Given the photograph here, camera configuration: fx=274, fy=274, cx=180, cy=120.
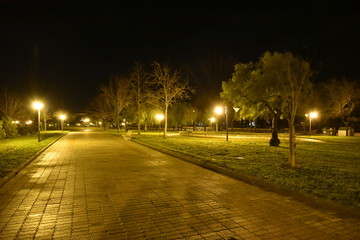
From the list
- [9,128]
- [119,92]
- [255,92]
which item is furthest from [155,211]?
[119,92]

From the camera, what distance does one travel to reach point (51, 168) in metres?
10.7

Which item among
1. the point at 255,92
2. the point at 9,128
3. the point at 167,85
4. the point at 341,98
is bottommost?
the point at 9,128

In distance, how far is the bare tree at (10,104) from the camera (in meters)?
49.4

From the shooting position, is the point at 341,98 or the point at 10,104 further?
the point at 10,104

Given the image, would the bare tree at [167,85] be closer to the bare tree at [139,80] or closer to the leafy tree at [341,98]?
the bare tree at [139,80]

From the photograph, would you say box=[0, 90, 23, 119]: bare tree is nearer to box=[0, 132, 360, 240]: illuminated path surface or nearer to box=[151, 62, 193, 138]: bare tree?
box=[151, 62, 193, 138]: bare tree

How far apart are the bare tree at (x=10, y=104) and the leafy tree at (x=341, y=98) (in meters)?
52.7

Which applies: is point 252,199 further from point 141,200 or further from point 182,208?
point 141,200

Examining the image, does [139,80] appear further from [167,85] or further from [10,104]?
[10,104]

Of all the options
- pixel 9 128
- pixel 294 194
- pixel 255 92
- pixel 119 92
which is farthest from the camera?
pixel 119 92

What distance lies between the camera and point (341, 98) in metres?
38.6

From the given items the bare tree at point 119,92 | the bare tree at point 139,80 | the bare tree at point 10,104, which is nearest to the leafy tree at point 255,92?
the bare tree at point 139,80

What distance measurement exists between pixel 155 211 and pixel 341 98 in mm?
40655

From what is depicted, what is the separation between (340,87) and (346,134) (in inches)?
294
